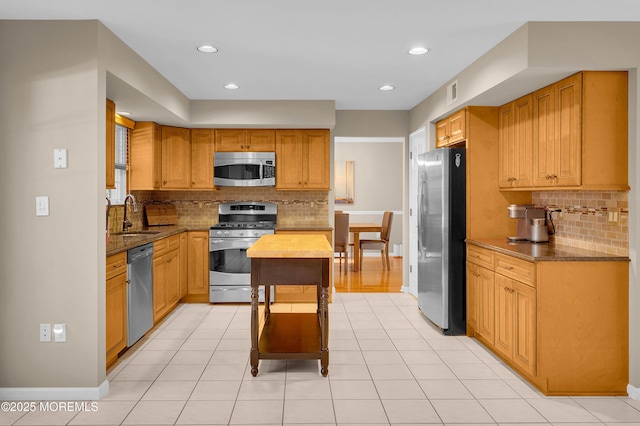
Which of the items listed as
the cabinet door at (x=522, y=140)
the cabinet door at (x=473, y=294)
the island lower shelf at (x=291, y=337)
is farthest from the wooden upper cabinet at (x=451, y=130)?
the island lower shelf at (x=291, y=337)

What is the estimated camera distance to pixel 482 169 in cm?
430

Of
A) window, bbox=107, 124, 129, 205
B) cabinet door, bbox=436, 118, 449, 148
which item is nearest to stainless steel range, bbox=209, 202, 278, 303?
window, bbox=107, 124, 129, 205

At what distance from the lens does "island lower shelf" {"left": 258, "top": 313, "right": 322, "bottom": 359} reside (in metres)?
3.36

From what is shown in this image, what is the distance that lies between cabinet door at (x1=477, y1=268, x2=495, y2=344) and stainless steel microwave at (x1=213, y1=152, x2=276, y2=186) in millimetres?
2808

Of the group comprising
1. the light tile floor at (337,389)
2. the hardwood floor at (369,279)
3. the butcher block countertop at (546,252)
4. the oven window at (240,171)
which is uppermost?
the oven window at (240,171)

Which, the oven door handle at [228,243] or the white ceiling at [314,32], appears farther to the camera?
the oven door handle at [228,243]

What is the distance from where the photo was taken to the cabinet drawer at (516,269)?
309cm

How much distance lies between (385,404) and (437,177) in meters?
2.29

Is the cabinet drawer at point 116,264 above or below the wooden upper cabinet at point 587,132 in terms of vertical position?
below

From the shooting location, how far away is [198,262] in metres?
5.59

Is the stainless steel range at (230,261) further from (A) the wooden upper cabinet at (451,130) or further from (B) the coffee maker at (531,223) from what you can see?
(B) the coffee maker at (531,223)

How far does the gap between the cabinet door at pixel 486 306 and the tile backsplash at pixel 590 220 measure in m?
0.67

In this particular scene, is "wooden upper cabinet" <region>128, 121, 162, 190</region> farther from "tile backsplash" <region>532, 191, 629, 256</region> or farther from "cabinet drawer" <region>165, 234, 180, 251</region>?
"tile backsplash" <region>532, 191, 629, 256</region>

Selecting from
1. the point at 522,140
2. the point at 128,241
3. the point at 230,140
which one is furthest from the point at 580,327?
the point at 230,140
